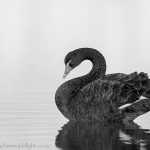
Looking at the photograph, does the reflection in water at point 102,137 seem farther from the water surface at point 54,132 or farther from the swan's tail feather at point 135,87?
the swan's tail feather at point 135,87

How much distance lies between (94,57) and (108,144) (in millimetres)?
3191

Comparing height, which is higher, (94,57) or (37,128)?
(94,57)

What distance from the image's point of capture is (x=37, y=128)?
8.71 m

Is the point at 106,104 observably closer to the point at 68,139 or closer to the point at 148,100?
the point at 148,100

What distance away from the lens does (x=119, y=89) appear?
31.0ft

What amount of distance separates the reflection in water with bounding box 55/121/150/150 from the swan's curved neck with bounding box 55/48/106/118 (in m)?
0.74

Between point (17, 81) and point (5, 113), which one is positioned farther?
point (17, 81)

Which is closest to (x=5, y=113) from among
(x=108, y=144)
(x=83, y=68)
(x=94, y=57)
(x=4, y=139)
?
(x=94, y=57)

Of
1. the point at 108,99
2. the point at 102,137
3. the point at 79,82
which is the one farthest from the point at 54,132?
the point at 79,82

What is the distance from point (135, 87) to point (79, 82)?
3.68ft

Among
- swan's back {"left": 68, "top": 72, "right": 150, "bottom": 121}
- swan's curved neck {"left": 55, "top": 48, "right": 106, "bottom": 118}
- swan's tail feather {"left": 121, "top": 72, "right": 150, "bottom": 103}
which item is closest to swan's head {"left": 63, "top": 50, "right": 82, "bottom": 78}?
swan's curved neck {"left": 55, "top": 48, "right": 106, "bottom": 118}

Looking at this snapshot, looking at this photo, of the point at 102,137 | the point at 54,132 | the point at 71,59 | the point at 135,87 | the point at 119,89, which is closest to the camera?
the point at 102,137

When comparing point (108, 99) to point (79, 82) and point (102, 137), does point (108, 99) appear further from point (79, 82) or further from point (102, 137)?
point (102, 137)

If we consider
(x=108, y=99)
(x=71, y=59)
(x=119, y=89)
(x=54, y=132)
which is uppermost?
(x=71, y=59)
